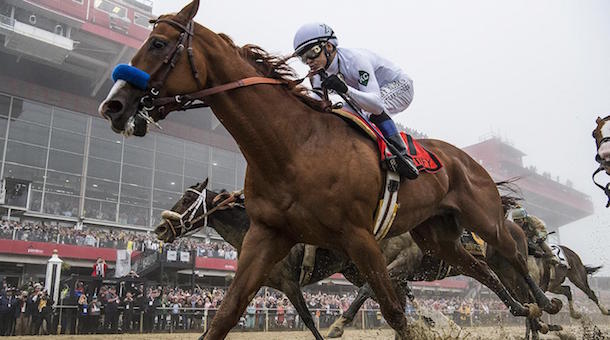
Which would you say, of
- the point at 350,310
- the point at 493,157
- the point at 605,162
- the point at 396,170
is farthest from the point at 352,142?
the point at 493,157

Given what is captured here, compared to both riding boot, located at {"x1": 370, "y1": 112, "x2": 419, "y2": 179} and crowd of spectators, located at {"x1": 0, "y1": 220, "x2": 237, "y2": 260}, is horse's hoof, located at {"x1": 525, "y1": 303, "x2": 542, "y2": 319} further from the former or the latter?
crowd of spectators, located at {"x1": 0, "y1": 220, "x2": 237, "y2": 260}

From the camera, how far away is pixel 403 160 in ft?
13.4

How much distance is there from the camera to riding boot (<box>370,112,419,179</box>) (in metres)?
4.08

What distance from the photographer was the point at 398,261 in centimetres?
766

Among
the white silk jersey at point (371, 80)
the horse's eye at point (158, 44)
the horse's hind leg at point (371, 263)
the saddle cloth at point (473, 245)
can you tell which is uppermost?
the white silk jersey at point (371, 80)

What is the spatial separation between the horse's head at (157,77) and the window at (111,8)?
36.5 m

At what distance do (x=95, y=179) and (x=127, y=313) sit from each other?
883 inches

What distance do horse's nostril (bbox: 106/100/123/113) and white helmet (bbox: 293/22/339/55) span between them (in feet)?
5.32

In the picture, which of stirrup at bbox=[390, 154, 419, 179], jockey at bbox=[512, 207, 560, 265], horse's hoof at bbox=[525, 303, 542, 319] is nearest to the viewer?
stirrup at bbox=[390, 154, 419, 179]

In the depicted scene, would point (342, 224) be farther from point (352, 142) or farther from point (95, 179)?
point (95, 179)

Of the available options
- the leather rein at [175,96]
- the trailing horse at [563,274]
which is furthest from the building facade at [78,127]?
the leather rein at [175,96]

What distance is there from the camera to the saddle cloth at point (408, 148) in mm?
4105

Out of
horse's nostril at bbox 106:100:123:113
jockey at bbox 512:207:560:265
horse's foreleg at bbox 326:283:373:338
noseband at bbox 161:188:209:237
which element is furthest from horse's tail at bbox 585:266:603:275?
horse's nostril at bbox 106:100:123:113

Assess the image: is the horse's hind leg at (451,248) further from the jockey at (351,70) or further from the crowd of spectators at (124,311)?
the crowd of spectators at (124,311)
